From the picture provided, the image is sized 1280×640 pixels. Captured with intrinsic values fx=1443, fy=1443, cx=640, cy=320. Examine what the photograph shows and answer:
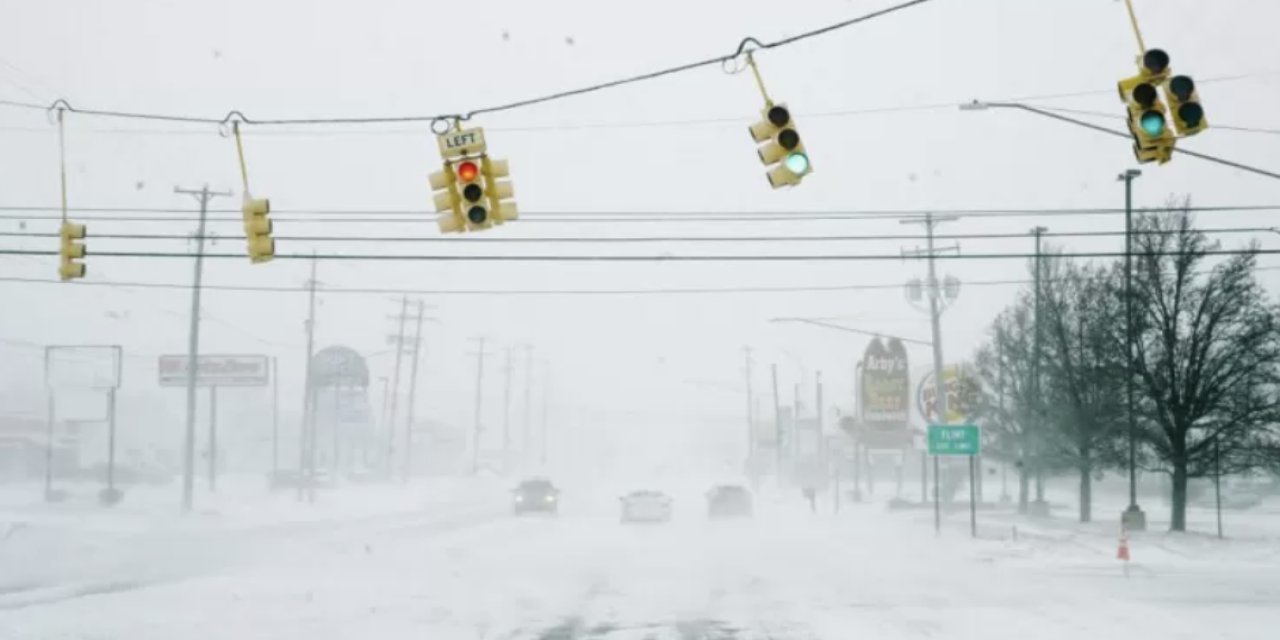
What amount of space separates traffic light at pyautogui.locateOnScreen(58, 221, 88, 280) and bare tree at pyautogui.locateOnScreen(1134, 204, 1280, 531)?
2902cm

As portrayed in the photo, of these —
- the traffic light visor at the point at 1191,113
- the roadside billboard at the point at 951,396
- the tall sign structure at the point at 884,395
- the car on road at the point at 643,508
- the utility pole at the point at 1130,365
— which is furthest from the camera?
the tall sign structure at the point at 884,395

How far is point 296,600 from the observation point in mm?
22578

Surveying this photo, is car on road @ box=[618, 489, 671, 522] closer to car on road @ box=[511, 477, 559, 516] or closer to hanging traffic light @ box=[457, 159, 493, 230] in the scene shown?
car on road @ box=[511, 477, 559, 516]

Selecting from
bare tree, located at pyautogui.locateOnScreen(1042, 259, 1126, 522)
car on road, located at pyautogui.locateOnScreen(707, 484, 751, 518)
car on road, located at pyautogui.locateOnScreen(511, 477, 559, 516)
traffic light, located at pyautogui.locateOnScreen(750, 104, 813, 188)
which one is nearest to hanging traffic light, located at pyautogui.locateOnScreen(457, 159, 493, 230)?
traffic light, located at pyautogui.locateOnScreen(750, 104, 813, 188)

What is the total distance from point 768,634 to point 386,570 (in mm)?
13072

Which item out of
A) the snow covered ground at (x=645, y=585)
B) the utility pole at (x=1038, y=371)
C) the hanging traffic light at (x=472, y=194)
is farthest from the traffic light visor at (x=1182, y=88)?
the utility pole at (x=1038, y=371)

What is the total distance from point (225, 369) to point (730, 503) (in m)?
42.0

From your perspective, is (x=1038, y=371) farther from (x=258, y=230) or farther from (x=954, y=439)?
(x=258, y=230)

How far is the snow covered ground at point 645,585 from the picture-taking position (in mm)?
18875

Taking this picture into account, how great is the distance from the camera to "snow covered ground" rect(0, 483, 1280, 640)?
18875 millimetres

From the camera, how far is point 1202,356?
4088cm

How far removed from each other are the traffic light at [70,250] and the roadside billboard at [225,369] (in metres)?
66.2

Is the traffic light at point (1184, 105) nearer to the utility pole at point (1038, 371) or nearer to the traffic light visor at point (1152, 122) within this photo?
the traffic light visor at point (1152, 122)

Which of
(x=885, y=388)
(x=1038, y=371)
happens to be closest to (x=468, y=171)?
(x=1038, y=371)
